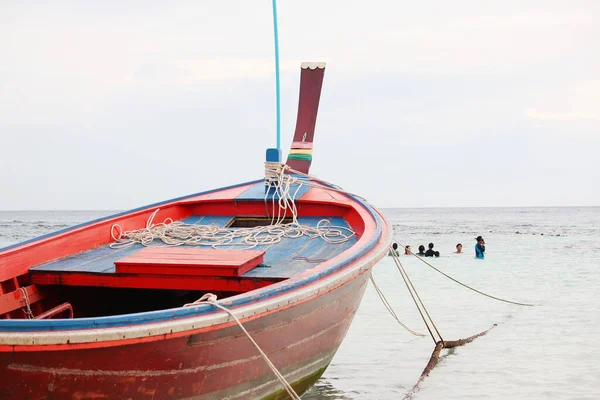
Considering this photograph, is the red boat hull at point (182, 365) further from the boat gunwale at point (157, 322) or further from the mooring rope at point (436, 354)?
the mooring rope at point (436, 354)

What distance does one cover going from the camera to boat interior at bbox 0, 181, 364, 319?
3791mm

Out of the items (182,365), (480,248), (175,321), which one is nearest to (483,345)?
(182,365)

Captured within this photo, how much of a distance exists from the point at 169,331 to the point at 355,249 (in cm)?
183

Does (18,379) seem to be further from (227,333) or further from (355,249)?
(355,249)

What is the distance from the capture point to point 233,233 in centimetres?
528

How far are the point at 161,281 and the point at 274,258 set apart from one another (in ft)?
3.01

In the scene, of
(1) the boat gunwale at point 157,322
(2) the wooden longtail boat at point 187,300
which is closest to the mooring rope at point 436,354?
(2) the wooden longtail boat at point 187,300

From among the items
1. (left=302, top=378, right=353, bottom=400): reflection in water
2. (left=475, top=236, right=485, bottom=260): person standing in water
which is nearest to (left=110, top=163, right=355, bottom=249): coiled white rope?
(left=302, top=378, right=353, bottom=400): reflection in water

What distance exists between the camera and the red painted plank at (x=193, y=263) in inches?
147

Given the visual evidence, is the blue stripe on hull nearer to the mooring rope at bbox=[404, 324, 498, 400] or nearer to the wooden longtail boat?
the wooden longtail boat

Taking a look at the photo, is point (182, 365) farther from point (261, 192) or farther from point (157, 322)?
point (261, 192)

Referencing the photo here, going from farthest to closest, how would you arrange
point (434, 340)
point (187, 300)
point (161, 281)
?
1. point (434, 340)
2. point (187, 300)
3. point (161, 281)

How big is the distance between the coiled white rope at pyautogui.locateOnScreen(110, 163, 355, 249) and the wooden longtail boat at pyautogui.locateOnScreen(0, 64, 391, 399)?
4 cm

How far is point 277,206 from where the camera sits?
241 inches
